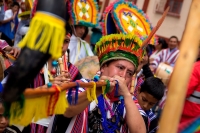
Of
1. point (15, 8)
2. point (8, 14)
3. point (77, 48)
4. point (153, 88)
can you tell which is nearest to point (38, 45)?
point (153, 88)

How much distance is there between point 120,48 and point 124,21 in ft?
2.89

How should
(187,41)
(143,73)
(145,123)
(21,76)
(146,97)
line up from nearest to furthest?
(21,76), (187,41), (145,123), (146,97), (143,73)

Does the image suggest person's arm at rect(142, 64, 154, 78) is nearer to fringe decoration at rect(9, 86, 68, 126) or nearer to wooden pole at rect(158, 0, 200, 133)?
fringe decoration at rect(9, 86, 68, 126)

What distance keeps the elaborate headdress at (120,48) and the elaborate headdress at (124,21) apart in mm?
623

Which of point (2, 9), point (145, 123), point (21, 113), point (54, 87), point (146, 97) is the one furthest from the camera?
point (2, 9)

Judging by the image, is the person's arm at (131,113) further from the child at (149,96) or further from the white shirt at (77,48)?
the white shirt at (77,48)

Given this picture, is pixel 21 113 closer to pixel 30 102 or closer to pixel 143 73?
pixel 30 102

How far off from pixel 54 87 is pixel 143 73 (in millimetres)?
3154

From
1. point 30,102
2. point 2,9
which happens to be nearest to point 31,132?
point 30,102

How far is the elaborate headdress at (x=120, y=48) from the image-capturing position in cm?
274

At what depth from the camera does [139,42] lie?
289cm

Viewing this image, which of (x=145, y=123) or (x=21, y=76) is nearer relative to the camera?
(x=21, y=76)

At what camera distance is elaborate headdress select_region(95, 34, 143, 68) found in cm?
274

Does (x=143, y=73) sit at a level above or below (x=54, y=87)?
below
